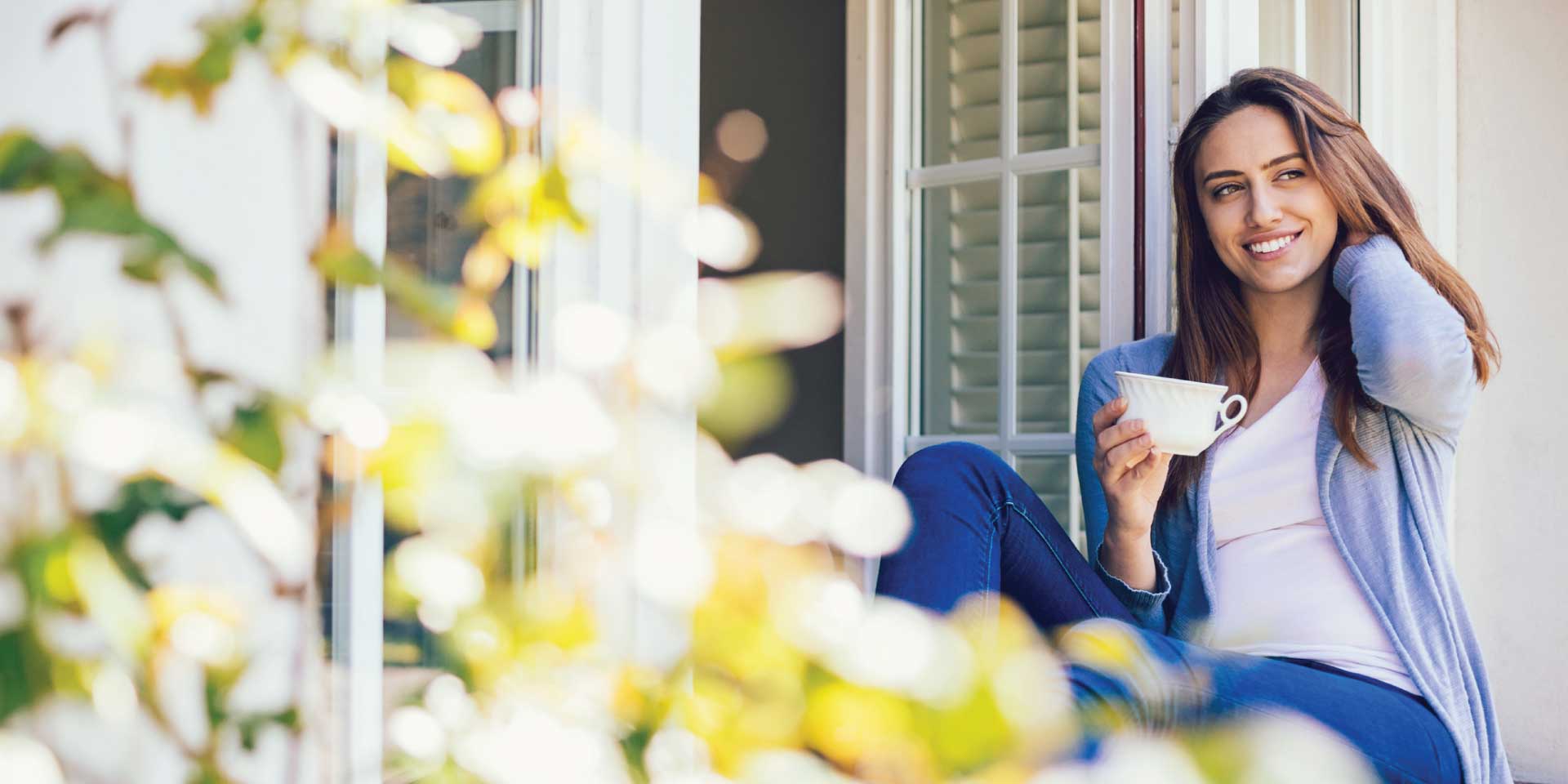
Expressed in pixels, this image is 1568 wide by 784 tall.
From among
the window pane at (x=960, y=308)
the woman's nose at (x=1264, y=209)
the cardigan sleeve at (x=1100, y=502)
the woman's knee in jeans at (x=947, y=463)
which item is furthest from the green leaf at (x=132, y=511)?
the window pane at (x=960, y=308)

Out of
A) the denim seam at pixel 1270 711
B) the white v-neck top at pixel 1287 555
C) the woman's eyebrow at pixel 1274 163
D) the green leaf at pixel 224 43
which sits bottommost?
the denim seam at pixel 1270 711

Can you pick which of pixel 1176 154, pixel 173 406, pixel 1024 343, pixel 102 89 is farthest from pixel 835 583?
pixel 1024 343

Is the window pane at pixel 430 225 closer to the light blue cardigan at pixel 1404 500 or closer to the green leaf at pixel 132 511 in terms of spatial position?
the green leaf at pixel 132 511

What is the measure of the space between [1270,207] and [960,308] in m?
0.99

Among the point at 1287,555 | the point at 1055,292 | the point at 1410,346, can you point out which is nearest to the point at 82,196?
the point at 1410,346

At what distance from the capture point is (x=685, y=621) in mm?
418

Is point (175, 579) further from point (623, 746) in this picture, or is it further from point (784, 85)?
point (784, 85)

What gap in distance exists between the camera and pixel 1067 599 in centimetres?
171

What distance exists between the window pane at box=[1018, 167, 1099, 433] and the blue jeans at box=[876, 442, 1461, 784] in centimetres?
87

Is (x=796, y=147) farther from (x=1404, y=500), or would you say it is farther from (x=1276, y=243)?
(x=1404, y=500)

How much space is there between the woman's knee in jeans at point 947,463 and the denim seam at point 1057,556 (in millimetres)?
53

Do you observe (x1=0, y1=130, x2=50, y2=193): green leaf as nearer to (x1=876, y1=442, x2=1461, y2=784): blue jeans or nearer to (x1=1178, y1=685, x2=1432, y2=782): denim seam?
(x1=876, y1=442, x2=1461, y2=784): blue jeans

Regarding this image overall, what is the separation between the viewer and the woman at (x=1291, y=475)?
1.57 metres

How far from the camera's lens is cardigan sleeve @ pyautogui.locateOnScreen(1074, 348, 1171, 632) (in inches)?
71.7
